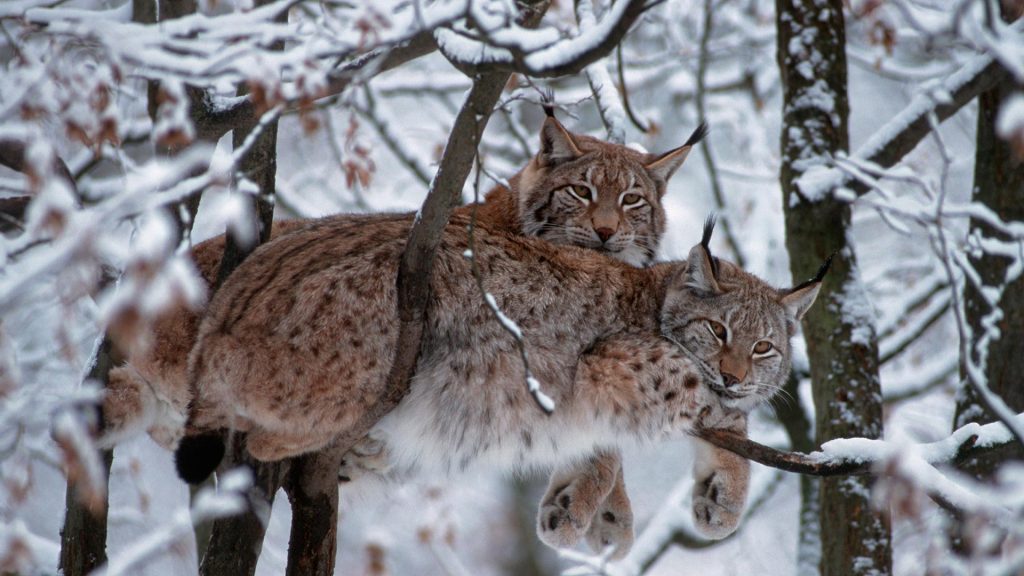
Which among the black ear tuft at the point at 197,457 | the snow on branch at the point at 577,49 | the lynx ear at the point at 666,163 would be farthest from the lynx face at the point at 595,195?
the snow on branch at the point at 577,49

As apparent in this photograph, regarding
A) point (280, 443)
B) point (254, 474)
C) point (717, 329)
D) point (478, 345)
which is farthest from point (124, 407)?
point (717, 329)

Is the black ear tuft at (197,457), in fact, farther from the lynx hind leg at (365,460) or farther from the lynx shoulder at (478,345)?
the lynx hind leg at (365,460)

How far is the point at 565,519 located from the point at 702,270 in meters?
1.29

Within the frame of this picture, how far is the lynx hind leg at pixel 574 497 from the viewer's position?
4777 mm

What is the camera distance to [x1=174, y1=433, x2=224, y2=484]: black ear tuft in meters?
3.79

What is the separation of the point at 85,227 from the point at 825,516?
14.5 ft

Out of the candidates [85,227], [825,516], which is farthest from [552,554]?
[85,227]

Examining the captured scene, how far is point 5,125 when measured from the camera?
287 centimetres

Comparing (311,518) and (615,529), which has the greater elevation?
(311,518)

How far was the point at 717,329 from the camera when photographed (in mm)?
4711

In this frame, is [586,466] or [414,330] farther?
[586,466]

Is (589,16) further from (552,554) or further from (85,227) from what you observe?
(552,554)

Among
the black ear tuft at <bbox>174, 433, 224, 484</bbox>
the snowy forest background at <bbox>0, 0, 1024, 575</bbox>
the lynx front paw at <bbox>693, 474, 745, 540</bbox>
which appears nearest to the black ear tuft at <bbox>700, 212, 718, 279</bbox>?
the snowy forest background at <bbox>0, 0, 1024, 575</bbox>

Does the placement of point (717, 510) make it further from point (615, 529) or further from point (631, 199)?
point (631, 199)
